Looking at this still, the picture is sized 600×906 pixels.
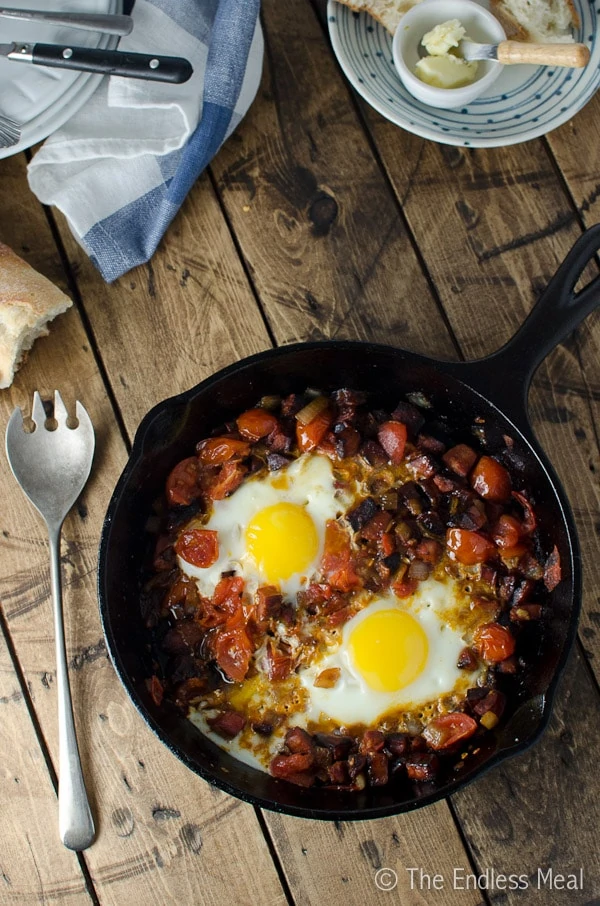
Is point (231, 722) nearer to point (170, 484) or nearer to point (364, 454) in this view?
point (170, 484)

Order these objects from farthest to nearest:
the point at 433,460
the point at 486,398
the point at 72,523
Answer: the point at 72,523 < the point at 433,460 < the point at 486,398

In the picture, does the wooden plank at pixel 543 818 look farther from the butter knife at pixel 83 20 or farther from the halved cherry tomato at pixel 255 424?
the butter knife at pixel 83 20

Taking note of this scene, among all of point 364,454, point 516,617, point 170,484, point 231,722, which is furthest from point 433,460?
point 231,722

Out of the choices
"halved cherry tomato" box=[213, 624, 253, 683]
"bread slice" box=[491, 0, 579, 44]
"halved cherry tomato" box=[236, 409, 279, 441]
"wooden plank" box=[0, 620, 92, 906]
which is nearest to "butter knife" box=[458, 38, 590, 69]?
"bread slice" box=[491, 0, 579, 44]

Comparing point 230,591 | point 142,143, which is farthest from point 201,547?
point 142,143

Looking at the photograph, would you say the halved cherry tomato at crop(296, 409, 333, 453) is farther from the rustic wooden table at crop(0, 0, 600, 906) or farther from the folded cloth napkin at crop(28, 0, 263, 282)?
the folded cloth napkin at crop(28, 0, 263, 282)

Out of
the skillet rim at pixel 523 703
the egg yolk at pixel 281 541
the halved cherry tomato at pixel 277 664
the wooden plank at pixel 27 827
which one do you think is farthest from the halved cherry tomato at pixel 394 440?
the wooden plank at pixel 27 827
